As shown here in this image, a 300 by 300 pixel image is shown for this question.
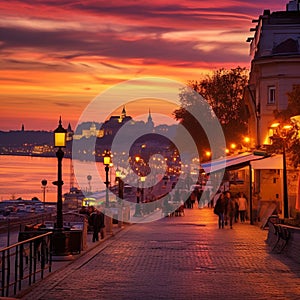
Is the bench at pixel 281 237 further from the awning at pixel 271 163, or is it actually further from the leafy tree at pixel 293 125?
the awning at pixel 271 163

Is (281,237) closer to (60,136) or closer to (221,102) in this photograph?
(60,136)

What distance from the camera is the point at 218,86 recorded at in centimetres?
8300

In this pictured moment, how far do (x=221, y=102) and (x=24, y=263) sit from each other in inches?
2640

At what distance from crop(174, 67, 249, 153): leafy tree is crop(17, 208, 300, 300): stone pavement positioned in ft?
170

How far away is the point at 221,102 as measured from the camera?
83.8 meters

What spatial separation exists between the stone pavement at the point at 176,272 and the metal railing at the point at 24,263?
→ 0.32 metres

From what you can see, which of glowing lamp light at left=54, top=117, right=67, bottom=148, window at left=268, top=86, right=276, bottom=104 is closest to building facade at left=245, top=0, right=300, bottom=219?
window at left=268, top=86, right=276, bottom=104

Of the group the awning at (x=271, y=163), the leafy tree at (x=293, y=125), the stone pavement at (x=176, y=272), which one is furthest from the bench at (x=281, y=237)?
the awning at (x=271, y=163)

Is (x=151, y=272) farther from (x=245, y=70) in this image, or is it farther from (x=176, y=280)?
(x=245, y=70)

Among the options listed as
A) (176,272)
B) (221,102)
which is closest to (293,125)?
(176,272)

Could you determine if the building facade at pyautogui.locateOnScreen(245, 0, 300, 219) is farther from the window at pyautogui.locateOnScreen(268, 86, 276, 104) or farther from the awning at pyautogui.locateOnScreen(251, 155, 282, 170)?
the awning at pyautogui.locateOnScreen(251, 155, 282, 170)

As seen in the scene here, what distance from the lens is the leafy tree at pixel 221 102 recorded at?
82500 mm

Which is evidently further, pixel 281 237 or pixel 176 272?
pixel 281 237

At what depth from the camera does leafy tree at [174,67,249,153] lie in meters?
82.5
